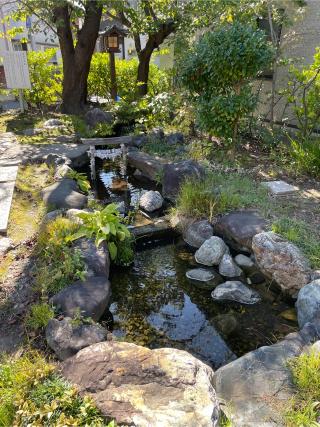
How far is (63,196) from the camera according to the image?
5559mm

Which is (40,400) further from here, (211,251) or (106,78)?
(106,78)

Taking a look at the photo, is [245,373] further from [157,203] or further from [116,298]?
[157,203]

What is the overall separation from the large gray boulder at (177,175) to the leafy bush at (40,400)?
164 inches

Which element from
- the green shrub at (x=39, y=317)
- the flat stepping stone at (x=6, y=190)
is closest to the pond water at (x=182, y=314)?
the green shrub at (x=39, y=317)

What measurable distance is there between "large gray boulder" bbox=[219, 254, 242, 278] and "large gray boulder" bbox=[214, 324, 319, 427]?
1573 mm

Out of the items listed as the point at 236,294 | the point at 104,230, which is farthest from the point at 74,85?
the point at 236,294

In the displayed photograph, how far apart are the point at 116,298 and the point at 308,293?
207 centimetres

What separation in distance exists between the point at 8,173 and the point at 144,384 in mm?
5478

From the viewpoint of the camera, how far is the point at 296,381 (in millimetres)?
2594

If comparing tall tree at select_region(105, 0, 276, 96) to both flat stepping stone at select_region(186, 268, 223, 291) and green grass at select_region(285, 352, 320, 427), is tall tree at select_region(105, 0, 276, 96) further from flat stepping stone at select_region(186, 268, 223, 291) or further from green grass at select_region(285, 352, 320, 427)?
green grass at select_region(285, 352, 320, 427)

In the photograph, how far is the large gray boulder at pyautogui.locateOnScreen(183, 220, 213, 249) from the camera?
5191mm

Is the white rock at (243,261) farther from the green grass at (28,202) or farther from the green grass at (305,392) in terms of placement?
the green grass at (28,202)

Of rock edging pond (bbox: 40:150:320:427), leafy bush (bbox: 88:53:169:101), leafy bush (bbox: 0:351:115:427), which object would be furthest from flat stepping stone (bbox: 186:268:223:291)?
leafy bush (bbox: 88:53:169:101)

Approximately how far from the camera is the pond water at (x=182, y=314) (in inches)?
142
